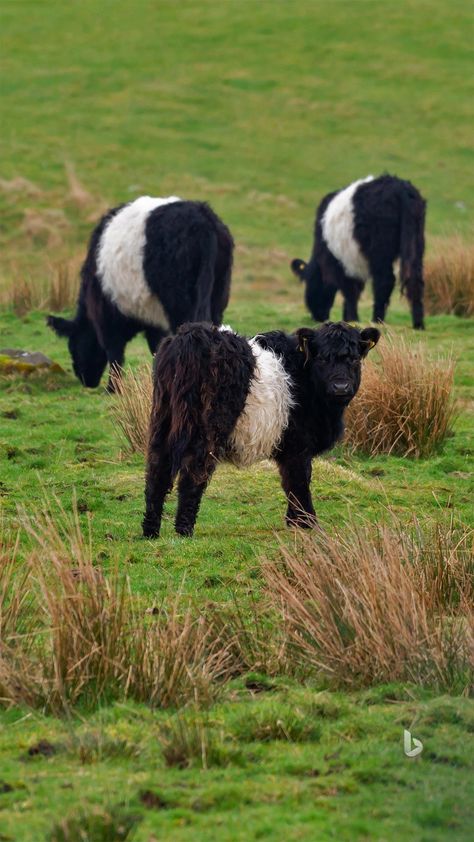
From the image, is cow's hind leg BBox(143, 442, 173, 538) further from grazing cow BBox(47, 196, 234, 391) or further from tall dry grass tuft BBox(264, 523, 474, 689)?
grazing cow BBox(47, 196, 234, 391)

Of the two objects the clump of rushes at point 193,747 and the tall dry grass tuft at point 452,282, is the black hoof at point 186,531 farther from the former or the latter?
the tall dry grass tuft at point 452,282

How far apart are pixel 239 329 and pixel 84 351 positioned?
147 inches

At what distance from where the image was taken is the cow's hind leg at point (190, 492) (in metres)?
8.37

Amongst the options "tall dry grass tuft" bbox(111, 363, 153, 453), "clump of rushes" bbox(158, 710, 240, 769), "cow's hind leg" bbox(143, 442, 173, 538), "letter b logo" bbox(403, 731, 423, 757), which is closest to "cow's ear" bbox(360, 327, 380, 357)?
"cow's hind leg" bbox(143, 442, 173, 538)

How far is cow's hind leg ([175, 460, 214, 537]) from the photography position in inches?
329

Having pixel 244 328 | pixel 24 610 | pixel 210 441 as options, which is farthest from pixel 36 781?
pixel 244 328

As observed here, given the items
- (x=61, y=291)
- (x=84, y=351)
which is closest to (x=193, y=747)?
(x=84, y=351)

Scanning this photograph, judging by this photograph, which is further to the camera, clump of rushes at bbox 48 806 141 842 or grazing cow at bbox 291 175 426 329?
grazing cow at bbox 291 175 426 329

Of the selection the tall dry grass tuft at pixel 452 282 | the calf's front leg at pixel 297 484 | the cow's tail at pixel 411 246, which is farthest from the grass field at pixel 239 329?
the tall dry grass tuft at pixel 452 282

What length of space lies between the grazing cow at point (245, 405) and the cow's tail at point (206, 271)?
3783 millimetres

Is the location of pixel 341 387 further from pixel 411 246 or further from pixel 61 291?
pixel 61 291

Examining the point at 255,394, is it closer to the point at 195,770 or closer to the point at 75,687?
the point at 75,687

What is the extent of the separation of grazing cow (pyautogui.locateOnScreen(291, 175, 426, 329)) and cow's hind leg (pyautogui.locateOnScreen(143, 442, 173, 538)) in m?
9.11

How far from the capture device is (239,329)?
1762cm
